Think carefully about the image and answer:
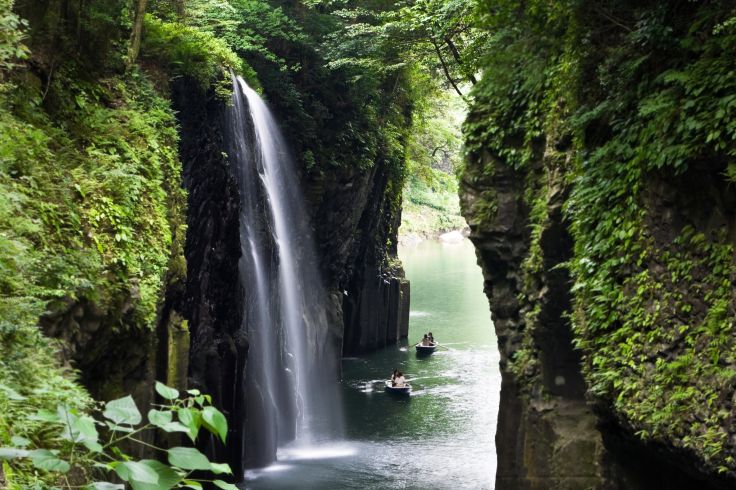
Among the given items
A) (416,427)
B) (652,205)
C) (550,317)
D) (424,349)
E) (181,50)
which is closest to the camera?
(652,205)

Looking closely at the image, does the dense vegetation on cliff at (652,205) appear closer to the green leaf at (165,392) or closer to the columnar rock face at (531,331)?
the columnar rock face at (531,331)

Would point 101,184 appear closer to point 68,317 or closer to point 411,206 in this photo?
point 68,317

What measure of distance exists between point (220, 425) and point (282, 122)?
23.9 meters

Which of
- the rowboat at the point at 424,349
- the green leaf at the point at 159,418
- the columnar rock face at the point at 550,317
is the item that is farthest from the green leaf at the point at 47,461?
the rowboat at the point at 424,349

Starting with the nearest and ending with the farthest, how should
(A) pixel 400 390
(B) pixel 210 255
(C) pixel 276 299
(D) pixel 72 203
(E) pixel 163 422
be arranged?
1. (E) pixel 163 422
2. (D) pixel 72 203
3. (B) pixel 210 255
4. (C) pixel 276 299
5. (A) pixel 400 390

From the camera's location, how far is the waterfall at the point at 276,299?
21.4 meters

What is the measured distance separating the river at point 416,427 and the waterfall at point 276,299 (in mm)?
1009

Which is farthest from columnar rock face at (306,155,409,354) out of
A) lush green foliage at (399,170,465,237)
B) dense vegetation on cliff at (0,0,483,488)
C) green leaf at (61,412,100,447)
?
lush green foliage at (399,170,465,237)

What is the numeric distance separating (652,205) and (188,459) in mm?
7225

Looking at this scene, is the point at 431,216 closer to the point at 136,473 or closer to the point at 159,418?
the point at 159,418

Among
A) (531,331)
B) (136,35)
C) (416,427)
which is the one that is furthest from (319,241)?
(531,331)

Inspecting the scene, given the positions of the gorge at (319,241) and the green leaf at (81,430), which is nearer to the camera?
the green leaf at (81,430)

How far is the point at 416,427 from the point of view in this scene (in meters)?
24.5

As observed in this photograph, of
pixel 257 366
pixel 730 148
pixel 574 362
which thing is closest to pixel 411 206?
pixel 257 366
